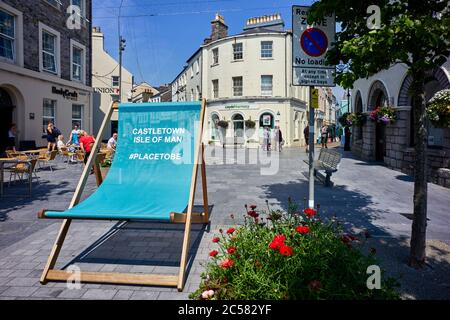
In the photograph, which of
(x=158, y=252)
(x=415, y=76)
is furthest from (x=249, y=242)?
(x=415, y=76)

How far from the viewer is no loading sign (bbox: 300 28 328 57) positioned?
471cm

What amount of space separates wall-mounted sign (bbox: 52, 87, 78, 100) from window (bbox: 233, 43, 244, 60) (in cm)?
1552

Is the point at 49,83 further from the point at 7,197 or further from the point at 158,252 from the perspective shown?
the point at 158,252

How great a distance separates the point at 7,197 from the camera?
23.8 feet

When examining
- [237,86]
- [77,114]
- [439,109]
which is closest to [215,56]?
[237,86]

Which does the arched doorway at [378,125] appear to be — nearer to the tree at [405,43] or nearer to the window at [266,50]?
the tree at [405,43]

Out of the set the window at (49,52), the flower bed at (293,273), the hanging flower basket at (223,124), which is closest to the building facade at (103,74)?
the hanging flower basket at (223,124)

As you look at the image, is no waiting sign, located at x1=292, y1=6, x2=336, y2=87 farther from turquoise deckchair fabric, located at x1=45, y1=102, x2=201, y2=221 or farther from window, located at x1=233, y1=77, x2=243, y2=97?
window, located at x1=233, y1=77, x2=243, y2=97

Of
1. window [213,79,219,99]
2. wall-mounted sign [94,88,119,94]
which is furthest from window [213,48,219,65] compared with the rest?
wall-mounted sign [94,88,119,94]

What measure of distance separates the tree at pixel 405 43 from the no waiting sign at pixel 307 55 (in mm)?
815

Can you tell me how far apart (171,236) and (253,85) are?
25964mm

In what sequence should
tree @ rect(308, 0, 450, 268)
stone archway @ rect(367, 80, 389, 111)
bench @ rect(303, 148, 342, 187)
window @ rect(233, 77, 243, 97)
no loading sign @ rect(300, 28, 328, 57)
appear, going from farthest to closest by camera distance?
window @ rect(233, 77, 243, 97)
stone archway @ rect(367, 80, 389, 111)
bench @ rect(303, 148, 342, 187)
no loading sign @ rect(300, 28, 328, 57)
tree @ rect(308, 0, 450, 268)

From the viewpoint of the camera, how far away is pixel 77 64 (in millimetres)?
20438

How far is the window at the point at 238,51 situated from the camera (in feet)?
96.8
